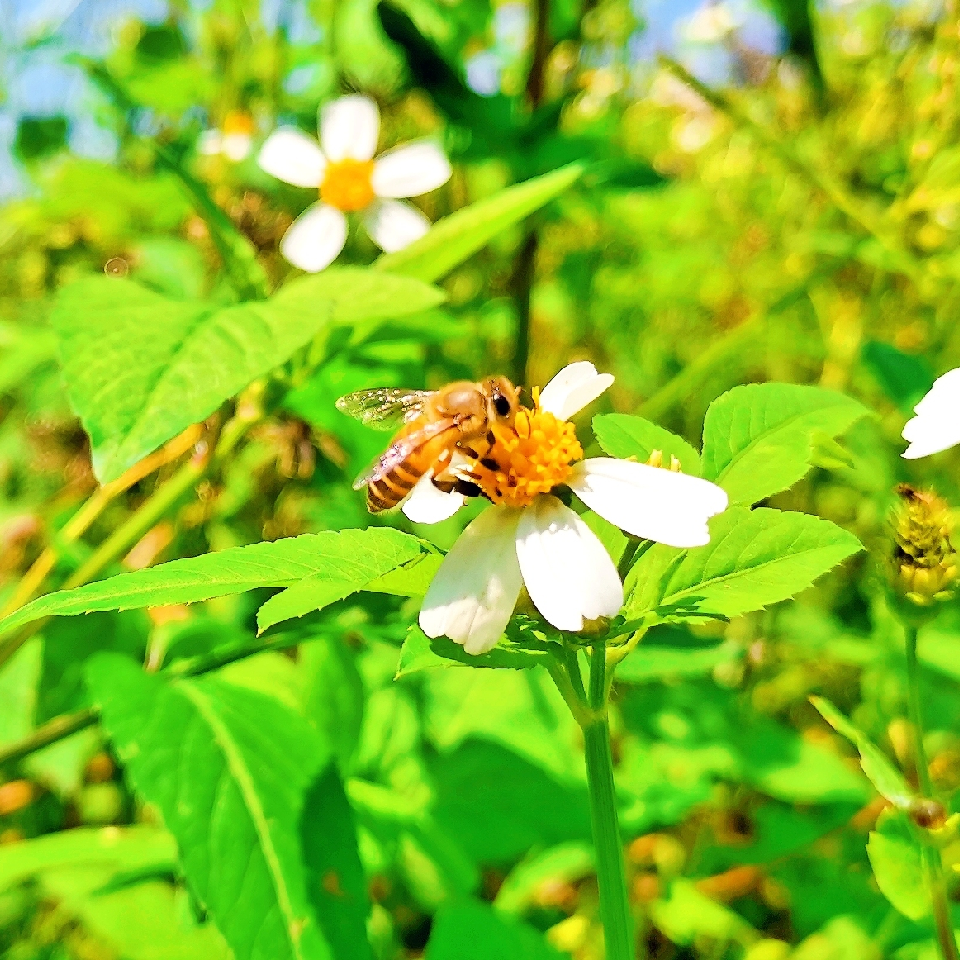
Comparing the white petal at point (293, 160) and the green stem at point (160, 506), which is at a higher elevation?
the white petal at point (293, 160)

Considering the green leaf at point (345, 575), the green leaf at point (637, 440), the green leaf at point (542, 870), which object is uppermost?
the green leaf at point (345, 575)

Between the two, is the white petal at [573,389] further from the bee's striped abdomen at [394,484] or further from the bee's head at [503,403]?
the bee's striped abdomen at [394,484]

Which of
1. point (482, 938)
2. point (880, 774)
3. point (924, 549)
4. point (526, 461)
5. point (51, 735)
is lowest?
point (482, 938)

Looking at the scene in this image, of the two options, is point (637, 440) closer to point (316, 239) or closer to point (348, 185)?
point (316, 239)

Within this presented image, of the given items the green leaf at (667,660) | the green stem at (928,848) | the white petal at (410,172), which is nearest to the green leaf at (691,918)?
the green leaf at (667,660)

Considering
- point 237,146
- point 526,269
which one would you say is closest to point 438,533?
point 526,269

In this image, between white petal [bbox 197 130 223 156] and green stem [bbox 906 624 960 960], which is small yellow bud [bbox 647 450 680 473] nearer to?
green stem [bbox 906 624 960 960]
